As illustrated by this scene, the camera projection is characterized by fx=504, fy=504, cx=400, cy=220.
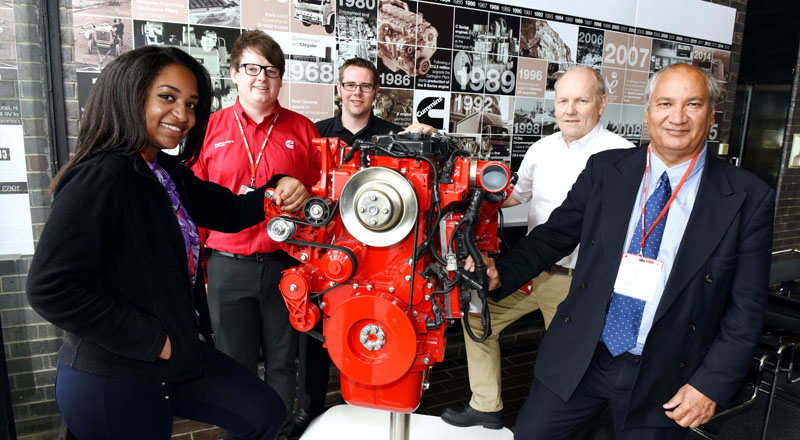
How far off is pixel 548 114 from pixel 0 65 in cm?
349

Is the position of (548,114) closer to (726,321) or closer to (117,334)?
(726,321)

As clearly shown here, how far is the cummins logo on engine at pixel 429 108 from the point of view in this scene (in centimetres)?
356

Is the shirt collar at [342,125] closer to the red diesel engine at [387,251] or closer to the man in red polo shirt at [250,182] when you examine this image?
the man in red polo shirt at [250,182]

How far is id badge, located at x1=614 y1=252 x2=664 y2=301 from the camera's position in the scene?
1615mm

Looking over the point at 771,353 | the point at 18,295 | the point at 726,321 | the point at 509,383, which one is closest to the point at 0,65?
the point at 18,295

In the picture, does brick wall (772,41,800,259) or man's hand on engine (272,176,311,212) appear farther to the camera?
brick wall (772,41,800,259)

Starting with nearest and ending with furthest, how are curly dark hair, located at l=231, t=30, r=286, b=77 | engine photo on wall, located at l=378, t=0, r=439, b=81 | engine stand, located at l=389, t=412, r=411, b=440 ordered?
engine stand, located at l=389, t=412, r=411, b=440 < curly dark hair, located at l=231, t=30, r=286, b=77 < engine photo on wall, located at l=378, t=0, r=439, b=81

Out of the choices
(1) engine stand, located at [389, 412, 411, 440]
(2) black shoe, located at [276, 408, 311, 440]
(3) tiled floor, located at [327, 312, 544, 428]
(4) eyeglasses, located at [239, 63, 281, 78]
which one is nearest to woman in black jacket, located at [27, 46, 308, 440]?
(4) eyeglasses, located at [239, 63, 281, 78]

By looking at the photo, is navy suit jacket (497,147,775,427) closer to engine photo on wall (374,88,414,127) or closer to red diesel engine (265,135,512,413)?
red diesel engine (265,135,512,413)

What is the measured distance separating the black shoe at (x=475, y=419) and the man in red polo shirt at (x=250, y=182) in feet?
3.14

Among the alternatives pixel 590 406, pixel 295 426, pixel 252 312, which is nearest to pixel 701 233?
pixel 590 406

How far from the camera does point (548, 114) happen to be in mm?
4055

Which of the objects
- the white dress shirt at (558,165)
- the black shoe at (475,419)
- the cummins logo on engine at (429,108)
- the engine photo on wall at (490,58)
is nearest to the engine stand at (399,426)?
the black shoe at (475,419)

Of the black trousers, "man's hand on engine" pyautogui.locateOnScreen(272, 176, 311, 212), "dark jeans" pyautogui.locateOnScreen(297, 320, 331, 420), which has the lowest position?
"dark jeans" pyautogui.locateOnScreen(297, 320, 331, 420)
